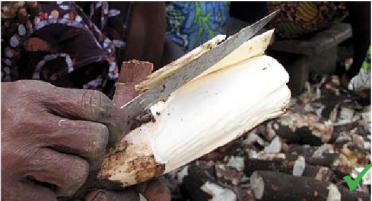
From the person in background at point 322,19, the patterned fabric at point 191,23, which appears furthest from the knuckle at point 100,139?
the person in background at point 322,19

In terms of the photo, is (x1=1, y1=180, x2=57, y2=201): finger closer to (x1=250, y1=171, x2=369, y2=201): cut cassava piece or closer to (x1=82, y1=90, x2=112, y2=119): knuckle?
(x1=82, y1=90, x2=112, y2=119): knuckle

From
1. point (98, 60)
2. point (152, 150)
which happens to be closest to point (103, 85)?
point (98, 60)

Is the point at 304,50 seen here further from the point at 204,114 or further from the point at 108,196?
the point at 108,196

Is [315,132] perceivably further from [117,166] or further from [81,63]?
[117,166]

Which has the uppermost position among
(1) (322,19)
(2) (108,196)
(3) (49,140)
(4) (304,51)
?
(3) (49,140)

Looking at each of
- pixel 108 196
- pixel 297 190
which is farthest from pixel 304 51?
pixel 108 196

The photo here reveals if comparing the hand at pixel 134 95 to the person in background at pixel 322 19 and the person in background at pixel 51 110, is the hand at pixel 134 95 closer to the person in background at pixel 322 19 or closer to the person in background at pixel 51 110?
the person in background at pixel 51 110
